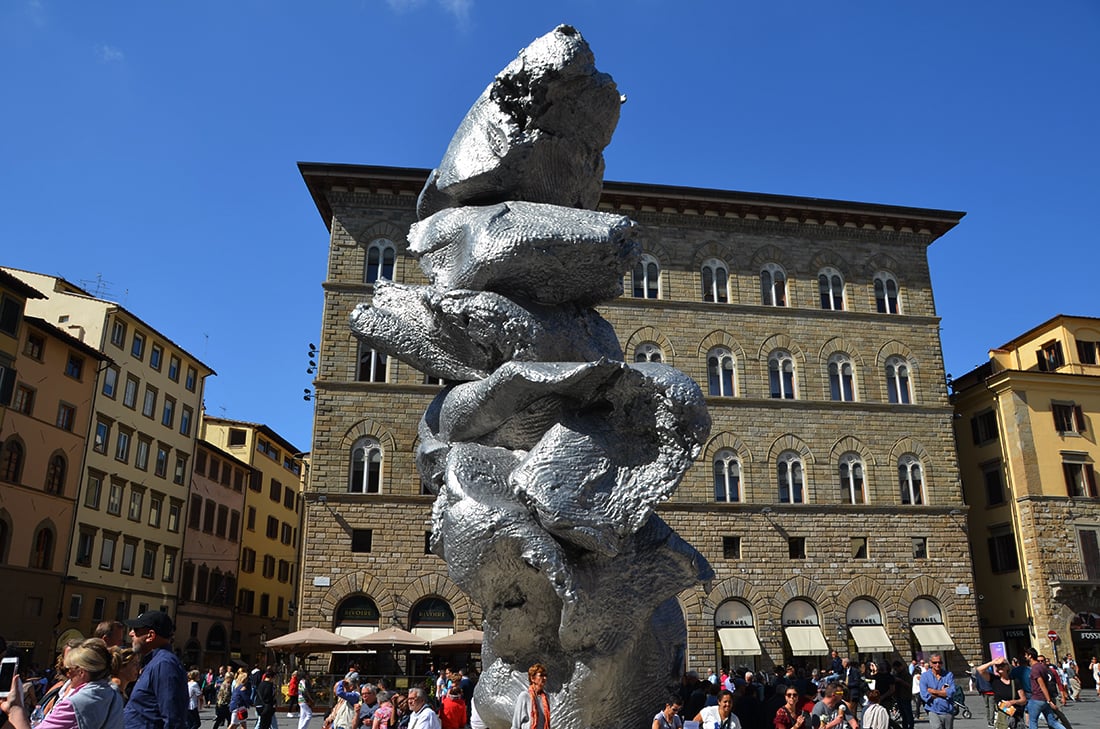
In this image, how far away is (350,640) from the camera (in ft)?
69.3

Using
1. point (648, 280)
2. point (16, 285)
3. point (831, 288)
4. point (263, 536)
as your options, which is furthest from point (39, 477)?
point (831, 288)

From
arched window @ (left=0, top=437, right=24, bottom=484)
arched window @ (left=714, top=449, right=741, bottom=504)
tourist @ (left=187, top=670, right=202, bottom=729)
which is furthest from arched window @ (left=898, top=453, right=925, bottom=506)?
arched window @ (left=0, top=437, right=24, bottom=484)

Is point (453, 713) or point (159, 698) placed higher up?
point (159, 698)

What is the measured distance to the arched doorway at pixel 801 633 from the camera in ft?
87.5

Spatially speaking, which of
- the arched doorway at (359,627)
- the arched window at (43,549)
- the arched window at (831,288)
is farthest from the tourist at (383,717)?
the arched window at (831,288)

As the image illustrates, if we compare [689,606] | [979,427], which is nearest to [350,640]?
[689,606]

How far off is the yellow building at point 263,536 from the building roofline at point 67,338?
13083 mm

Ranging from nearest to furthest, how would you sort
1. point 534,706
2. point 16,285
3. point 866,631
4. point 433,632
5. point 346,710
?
point 534,706, point 346,710, point 433,632, point 16,285, point 866,631

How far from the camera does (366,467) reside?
26844 mm

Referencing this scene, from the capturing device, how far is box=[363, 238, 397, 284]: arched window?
28.7 meters

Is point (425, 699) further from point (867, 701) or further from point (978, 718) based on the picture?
point (978, 718)

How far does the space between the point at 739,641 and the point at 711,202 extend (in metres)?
14.2

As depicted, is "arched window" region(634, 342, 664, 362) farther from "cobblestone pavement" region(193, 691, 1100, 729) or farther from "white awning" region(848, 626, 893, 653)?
"cobblestone pavement" region(193, 691, 1100, 729)

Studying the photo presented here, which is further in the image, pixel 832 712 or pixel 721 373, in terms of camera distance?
pixel 721 373
